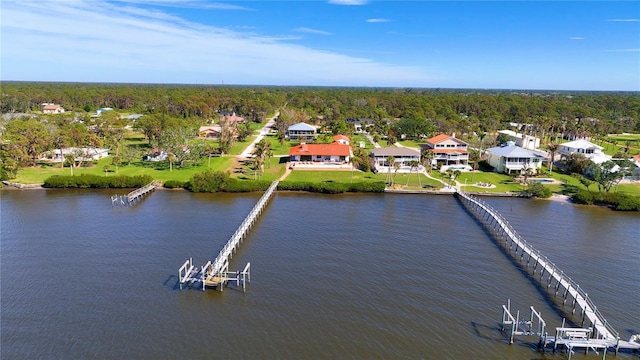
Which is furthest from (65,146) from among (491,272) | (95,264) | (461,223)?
(491,272)

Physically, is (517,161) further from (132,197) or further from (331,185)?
(132,197)

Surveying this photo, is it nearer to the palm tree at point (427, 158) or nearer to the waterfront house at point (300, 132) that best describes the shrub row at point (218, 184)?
the palm tree at point (427, 158)

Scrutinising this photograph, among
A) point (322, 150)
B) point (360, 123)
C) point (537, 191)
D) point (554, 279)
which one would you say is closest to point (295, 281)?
point (554, 279)

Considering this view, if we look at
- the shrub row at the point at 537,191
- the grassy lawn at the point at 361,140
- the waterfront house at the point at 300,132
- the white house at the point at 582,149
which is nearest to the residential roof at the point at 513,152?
the white house at the point at 582,149

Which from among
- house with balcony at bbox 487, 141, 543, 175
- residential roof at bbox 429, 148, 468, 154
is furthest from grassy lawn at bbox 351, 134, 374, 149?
house with balcony at bbox 487, 141, 543, 175

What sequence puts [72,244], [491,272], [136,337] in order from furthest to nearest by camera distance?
[72,244], [491,272], [136,337]

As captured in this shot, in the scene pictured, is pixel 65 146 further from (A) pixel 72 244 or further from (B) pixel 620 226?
(B) pixel 620 226

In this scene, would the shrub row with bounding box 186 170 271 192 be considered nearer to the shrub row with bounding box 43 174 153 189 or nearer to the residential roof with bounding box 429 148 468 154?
the shrub row with bounding box 43 174 153 189
